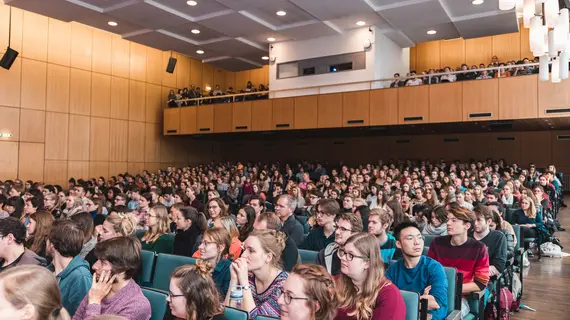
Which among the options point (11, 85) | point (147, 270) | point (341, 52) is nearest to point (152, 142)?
point (11, 85)

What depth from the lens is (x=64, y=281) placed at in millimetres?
2967

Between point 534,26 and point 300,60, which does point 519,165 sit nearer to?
point 300,60

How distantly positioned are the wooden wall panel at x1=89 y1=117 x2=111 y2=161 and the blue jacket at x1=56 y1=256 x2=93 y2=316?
14.4 meters

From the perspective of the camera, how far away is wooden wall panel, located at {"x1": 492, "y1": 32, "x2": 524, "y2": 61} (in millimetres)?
17500

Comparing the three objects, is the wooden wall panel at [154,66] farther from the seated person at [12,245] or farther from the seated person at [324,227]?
the seated person at [12,245]

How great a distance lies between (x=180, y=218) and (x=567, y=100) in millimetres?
10651

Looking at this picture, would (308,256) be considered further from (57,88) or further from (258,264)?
(57,88)

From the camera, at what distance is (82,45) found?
1589 centimetres

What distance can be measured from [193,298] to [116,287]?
657mm

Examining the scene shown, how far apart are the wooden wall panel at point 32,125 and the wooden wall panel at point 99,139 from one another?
1735 millimetres

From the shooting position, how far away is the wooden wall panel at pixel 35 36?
1432 centimetres

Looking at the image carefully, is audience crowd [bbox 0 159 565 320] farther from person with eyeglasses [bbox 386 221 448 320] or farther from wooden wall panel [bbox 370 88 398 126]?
wooden wall panel [bbox 370 88 398 126]

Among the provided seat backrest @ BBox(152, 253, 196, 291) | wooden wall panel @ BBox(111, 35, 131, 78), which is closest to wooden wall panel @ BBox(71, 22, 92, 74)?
wooden wall panel @ BBox(111, 35, 131, 78)

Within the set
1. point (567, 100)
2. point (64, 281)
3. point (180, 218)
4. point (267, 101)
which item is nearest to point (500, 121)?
point (567, 100)
